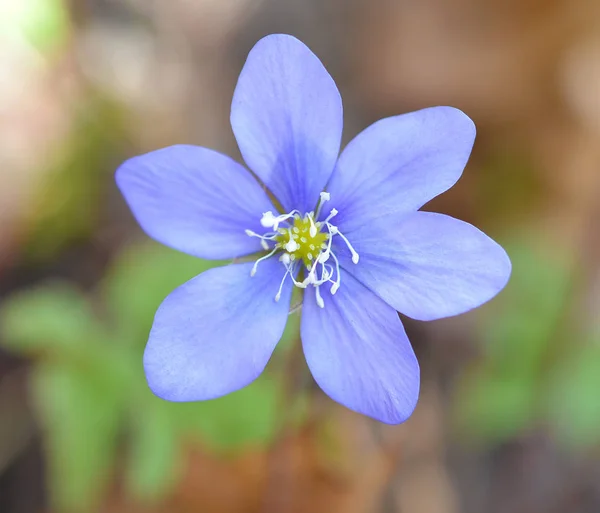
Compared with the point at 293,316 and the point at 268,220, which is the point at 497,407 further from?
the point at 268,220

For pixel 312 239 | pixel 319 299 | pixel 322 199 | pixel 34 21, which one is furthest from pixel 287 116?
pixel 34 21

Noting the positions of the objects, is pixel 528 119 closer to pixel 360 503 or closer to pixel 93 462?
pixel 360 503

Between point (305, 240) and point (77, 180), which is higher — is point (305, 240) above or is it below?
above

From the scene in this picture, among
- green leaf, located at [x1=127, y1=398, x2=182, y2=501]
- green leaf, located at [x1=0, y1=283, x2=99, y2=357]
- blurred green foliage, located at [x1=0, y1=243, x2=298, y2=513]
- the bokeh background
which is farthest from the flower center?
green leaf, located at [x1=0, y1=283, x2=99, y2=357]

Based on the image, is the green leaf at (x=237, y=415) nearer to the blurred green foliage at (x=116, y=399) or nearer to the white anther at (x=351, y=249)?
the blurred green foliage at (x=116, y=399)

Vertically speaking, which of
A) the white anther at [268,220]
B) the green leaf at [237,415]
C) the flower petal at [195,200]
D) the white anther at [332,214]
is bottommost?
the green leaf at [237,415]

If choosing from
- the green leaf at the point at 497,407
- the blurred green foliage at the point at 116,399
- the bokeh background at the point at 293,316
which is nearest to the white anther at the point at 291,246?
the bokeh background at the point at 293,316
